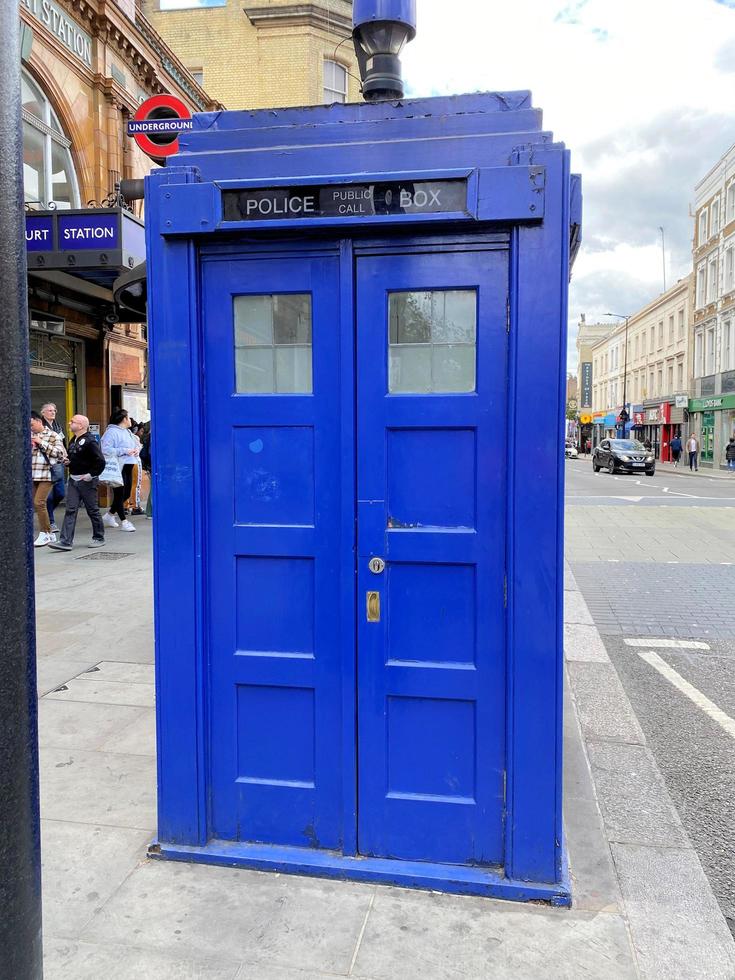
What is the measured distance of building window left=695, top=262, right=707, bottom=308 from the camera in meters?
40.1

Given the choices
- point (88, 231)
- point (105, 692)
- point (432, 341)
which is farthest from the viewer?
point (88, 231)

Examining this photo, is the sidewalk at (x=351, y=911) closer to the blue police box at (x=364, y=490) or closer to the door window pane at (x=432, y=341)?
the blue police box at (x=364, y=490)

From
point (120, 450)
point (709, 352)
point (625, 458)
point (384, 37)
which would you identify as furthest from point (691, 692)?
point (709, 352)

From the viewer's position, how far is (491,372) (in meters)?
2.55

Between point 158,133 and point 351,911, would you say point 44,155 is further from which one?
point 351,911

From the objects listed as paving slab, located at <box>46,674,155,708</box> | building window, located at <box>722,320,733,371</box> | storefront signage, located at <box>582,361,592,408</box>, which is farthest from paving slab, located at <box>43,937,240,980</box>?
storefront signage, located at <box>582,361,592,408</box>

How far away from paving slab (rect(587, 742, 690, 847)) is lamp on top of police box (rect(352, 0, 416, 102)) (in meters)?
3.29

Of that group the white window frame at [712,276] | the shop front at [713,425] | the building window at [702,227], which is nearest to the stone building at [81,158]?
the shop front at [713,425]

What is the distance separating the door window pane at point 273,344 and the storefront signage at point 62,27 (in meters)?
12.0

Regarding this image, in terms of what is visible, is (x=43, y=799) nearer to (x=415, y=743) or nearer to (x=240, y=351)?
(x=415, y=743)

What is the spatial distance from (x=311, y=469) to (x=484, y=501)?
0.67 m

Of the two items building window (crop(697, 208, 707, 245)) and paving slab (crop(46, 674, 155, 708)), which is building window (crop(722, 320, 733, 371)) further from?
paving slab (crop(46, 674, 155, 708))

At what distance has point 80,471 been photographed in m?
9.41

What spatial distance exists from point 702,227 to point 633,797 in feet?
146
